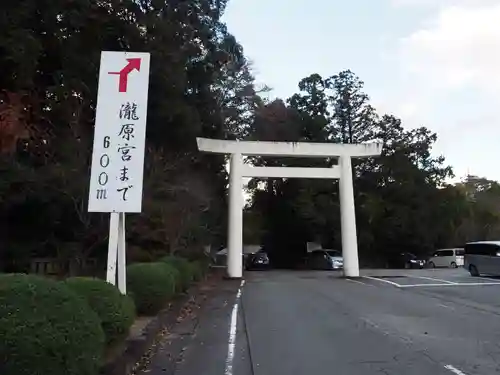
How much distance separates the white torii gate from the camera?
2564 cm

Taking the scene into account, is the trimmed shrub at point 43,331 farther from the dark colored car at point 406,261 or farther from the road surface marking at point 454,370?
the dark colored car at point 406,261

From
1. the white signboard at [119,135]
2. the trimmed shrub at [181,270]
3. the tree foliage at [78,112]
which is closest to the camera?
the white signboard at [119,135]

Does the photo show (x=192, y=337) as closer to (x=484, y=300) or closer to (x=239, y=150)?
(x=484, y=300)

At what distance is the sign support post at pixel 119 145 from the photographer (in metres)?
8.47

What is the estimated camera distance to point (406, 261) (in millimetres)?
42688

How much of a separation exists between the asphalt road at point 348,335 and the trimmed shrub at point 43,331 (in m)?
2.30

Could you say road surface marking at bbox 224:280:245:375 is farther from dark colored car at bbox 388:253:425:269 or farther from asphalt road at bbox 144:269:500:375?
dark colored car at bbox 388:253:425:269

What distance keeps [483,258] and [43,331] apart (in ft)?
76.0

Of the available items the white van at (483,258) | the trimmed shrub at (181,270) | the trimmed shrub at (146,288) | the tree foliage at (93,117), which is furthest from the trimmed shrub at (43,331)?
the white van at (483,258)

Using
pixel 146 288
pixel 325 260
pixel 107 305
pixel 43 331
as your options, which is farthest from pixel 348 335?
pixel 325 260

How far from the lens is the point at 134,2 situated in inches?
615

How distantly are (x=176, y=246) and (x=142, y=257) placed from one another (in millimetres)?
2503

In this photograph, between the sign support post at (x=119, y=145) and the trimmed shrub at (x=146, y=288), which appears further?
the trimmed shrub at (x=146, y=288)

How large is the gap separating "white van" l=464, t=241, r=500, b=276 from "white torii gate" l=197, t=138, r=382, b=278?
196 inches
